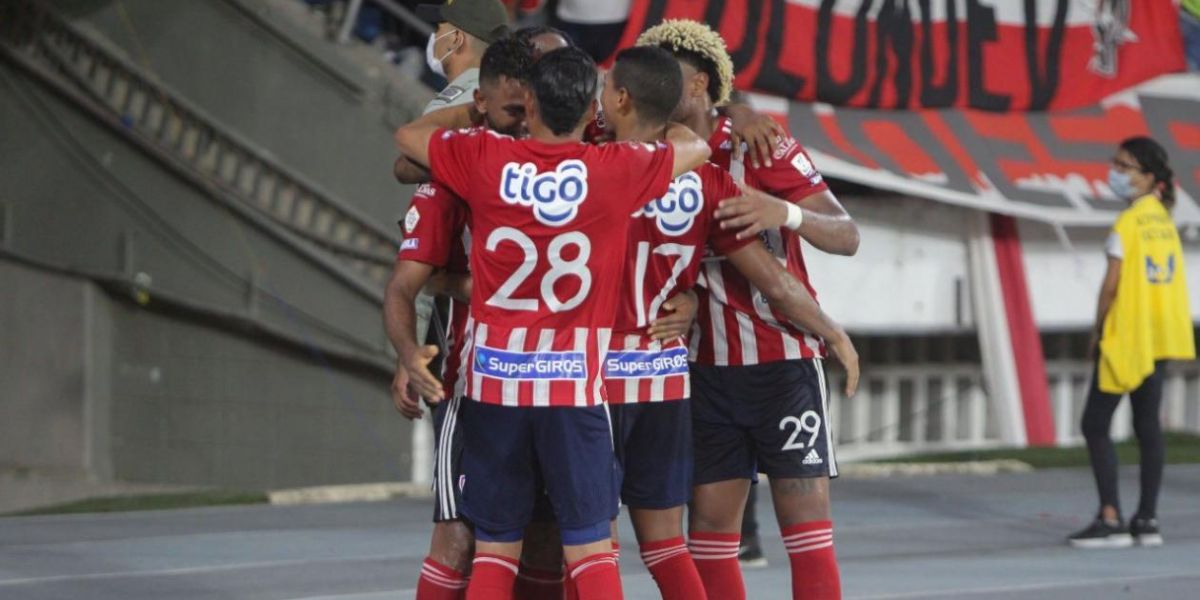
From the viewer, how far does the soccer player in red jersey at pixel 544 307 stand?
17.9 ft

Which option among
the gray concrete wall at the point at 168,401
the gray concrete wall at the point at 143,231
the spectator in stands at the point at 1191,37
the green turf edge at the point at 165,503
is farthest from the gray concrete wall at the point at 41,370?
the spectator in stands at the point at 1191,37

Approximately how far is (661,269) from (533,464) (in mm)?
755

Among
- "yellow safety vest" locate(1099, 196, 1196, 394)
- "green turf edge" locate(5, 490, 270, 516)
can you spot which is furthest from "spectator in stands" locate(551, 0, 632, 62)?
"yellow safety vest" locate(1099, 196, 1196, 394)

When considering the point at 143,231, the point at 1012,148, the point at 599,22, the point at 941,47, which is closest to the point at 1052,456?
the point at 1012,148

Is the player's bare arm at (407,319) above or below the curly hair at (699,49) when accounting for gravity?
below

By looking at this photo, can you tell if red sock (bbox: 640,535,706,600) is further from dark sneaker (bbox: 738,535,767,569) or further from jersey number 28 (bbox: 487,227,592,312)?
dark sneaker (bbox: 738,535,767,569)

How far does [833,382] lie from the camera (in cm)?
1540

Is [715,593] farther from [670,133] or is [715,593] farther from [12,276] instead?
[12,276]

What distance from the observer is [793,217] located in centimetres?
597

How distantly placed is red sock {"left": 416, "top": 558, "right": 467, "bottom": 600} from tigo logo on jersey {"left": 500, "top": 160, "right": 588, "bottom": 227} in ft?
3.77

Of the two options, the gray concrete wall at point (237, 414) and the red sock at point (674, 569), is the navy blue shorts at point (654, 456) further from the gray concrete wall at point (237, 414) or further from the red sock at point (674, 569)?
the gray concrete wall at point (237, 414)

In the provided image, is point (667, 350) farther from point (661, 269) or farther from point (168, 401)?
point (168, 401)

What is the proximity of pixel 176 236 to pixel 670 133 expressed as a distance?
34.6 ft

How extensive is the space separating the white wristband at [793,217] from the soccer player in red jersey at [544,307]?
14.2 inches
